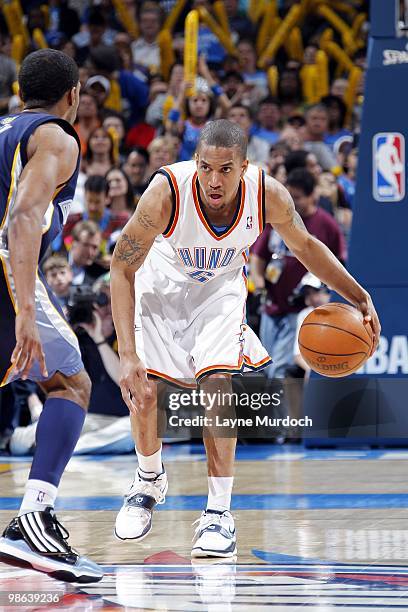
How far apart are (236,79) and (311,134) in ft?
5.20

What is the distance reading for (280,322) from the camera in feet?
29.6

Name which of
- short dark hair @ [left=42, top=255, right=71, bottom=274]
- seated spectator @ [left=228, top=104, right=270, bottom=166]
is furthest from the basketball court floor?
seated spectator @ [left=228, top=104, right=270, bottom=166]

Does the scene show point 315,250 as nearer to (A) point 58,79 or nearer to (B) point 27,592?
(A) point 58,79

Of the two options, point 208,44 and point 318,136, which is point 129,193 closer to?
point 318,136

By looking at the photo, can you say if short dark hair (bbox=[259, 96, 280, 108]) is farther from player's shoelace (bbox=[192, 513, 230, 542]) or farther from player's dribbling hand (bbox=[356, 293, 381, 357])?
player's shoelace (bbox=[192, 513, 230, 542])

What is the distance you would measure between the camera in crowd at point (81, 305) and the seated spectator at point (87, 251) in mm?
337

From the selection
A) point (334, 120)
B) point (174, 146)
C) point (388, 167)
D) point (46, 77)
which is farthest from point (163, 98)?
point (46, 77)

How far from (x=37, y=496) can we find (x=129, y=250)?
4.02 feet

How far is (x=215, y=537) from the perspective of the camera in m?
4.72

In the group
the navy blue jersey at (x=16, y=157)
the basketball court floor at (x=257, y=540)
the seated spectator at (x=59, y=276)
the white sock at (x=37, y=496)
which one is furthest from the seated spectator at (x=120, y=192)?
the white sock at (x=37, y=496)

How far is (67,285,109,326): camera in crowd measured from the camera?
28.5 feet

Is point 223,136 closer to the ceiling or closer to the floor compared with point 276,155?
closer to the floor

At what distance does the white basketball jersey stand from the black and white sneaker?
58.2 inches

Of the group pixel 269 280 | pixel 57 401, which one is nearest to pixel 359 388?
pixel 269 280
